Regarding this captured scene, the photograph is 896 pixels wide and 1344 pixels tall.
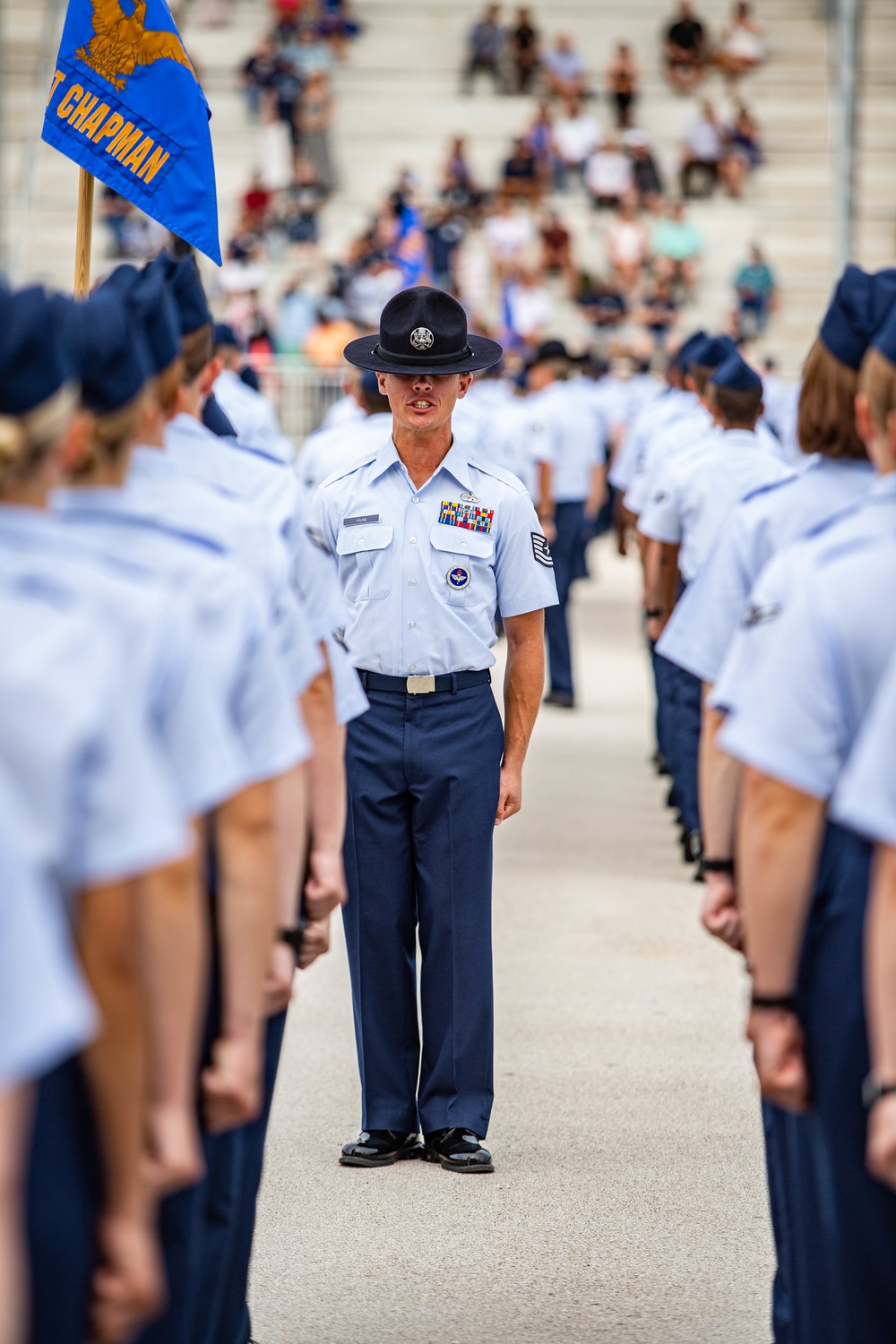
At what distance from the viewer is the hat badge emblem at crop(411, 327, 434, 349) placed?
450 centimetres

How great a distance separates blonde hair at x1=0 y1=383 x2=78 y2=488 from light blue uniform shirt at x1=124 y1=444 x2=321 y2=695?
0.39 metres

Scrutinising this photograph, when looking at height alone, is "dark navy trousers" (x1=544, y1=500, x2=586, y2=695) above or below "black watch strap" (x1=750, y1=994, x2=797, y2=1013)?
below

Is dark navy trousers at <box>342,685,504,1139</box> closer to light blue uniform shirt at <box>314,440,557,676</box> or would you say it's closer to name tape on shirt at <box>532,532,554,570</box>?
light blue uniform shirt at <box>314,440,557,676</box>

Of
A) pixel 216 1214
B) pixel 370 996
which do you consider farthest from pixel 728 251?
pixel 216 1214

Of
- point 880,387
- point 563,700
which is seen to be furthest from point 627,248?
point 880,387

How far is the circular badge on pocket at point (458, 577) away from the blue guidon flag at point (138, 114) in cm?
97

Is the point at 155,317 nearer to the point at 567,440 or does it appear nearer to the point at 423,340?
the point at 423,340

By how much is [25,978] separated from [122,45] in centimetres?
346

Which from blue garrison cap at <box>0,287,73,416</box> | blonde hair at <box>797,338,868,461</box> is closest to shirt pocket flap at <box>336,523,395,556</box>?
blonde hair at <box>797,338,868,461</box>

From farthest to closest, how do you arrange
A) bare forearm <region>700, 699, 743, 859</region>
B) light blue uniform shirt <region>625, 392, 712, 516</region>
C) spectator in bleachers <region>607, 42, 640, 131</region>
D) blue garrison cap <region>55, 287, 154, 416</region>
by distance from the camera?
spectator in bleachers <region>607, 42, 640, 131</region>
light blue uniform shirt <region>625, 392, 712, 516</region>
bare forearm <region>700, 699, 743, 859</region>
blue garrison cap <region>55, 287, 154, 416</region>

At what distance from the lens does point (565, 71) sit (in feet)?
92.4

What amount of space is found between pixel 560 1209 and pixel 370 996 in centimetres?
69

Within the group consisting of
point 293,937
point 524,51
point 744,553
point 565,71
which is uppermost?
point 524,51

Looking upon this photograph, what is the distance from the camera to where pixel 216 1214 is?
117 inches
